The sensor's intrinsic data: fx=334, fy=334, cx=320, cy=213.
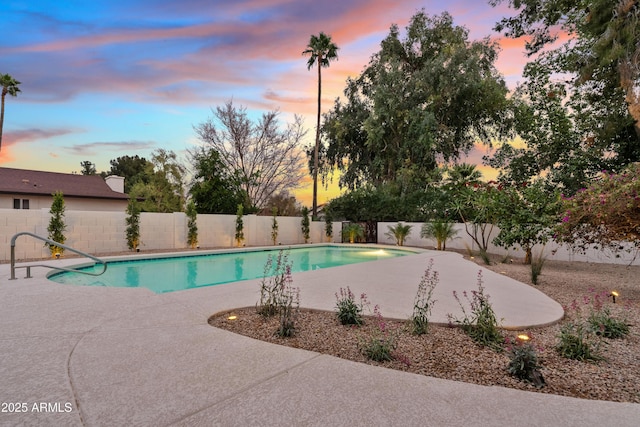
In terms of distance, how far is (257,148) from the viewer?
1989cm

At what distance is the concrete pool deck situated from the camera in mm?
1822

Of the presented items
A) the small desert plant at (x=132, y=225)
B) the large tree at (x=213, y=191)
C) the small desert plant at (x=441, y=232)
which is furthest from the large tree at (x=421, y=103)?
the small desert plant at (x=132, y=225)

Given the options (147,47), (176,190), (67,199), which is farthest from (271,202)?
(147,47)

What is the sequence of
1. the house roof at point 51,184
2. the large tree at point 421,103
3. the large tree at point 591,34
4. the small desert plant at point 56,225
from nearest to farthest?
the large tree at point 591,34 < the small desert plant at point 56,225 < the house roof at point 51,184 < the large tree at point 421,103

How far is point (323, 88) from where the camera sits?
20.4 m

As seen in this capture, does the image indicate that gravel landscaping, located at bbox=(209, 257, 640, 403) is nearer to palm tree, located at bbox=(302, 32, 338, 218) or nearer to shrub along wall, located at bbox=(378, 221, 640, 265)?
shrub along wall, located at bbox=(378, 221, 640, 265)

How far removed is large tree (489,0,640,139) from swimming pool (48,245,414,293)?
28.2ft

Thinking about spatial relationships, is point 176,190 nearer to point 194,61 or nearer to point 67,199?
point 67,199

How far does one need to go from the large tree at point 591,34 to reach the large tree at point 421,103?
3.34 metres

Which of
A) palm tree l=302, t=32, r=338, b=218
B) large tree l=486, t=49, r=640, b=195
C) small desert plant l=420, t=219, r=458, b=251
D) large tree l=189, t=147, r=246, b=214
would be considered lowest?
small desert plant l=420, t=219, r=458, b=251

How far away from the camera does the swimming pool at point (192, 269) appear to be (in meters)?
7.20

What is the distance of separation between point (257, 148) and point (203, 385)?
18655 mm

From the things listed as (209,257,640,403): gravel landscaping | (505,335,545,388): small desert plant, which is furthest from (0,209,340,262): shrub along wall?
(505,335,545,388): small desert plant

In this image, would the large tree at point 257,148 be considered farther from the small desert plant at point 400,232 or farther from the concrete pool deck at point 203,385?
the concrete pool deck at point 203,385
